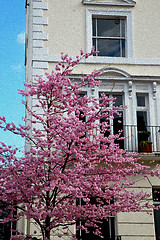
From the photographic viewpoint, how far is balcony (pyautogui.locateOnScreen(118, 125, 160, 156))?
1457 centimetres

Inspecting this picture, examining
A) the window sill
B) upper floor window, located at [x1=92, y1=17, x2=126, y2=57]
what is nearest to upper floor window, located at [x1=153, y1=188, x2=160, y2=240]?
the window sill

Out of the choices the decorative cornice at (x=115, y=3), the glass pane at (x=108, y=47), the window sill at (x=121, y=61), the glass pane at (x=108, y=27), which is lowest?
the window sill at (x=121, y=61)

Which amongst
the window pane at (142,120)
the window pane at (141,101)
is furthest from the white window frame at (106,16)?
the window pane at (142,120)

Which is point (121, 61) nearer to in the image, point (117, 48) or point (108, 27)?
point (117, 48)

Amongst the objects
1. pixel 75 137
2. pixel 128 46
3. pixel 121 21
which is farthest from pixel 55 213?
pixel 121 21

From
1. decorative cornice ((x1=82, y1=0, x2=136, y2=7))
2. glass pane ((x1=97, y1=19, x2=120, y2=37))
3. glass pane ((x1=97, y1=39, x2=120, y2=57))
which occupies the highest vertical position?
decorative cornice ((x1=82, y1=0, x2=136, y2=7))

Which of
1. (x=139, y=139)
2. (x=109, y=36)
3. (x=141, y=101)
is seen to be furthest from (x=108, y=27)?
(x=139, y=139)

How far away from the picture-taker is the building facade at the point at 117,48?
594 inches

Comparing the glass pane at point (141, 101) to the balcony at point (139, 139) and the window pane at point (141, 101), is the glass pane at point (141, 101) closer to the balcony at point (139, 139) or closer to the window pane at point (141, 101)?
the window pane at point (141, 101)

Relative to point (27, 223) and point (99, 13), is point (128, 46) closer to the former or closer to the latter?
point (99, 13)

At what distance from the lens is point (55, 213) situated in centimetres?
988

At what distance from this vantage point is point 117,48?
1602cm

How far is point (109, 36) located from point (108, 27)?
390mm

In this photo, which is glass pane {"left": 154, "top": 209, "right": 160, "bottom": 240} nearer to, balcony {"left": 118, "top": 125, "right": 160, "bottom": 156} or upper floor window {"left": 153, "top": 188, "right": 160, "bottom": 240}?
upper floor window {"left": 153, "top": 188, "right": 160, "bottom": 240}
